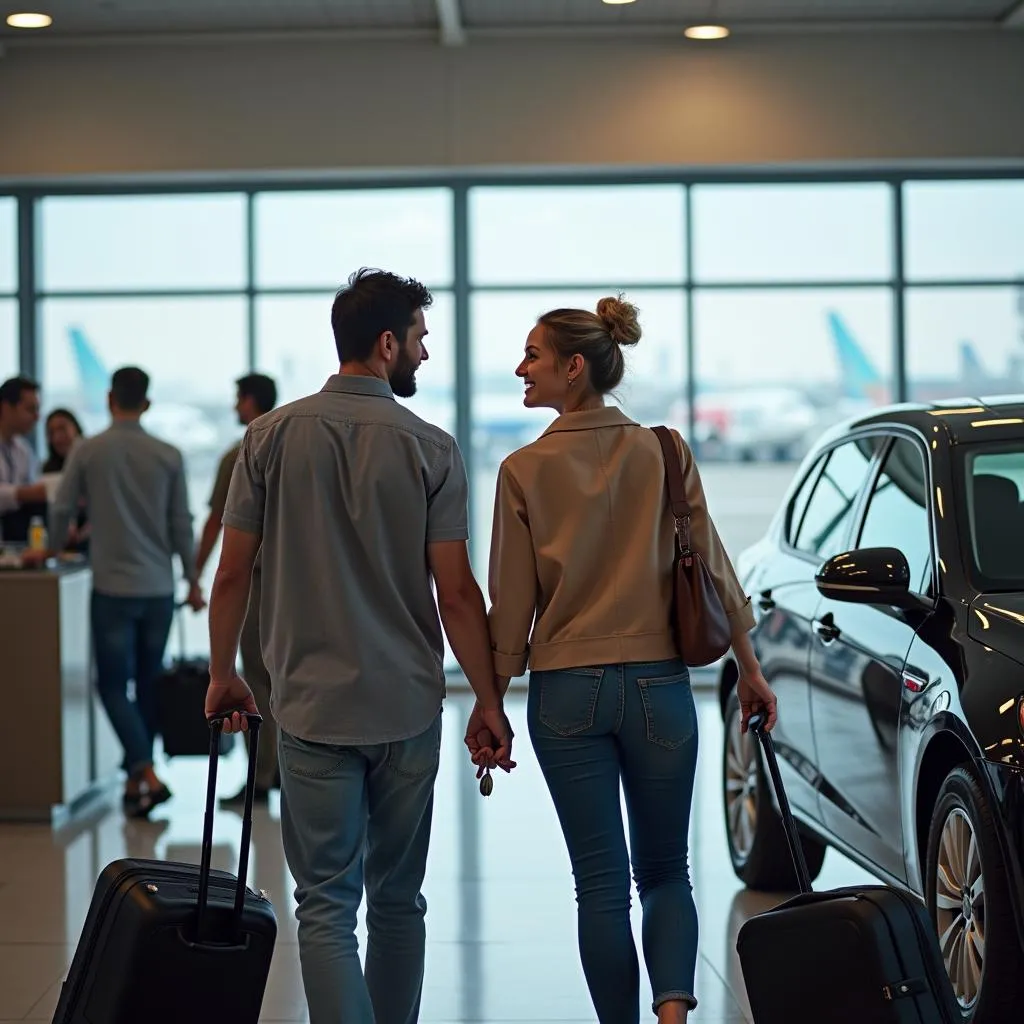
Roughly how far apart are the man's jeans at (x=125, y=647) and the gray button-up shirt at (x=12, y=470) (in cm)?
155

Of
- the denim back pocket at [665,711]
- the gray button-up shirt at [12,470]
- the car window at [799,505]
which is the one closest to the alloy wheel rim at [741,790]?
the car window at [799,505]

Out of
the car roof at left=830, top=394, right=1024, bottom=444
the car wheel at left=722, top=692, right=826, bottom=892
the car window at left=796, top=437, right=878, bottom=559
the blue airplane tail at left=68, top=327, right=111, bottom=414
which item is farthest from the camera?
the blue airplane tail at left=68, top=327, right=111, bottom=414

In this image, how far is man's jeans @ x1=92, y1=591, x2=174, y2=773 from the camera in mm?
6113

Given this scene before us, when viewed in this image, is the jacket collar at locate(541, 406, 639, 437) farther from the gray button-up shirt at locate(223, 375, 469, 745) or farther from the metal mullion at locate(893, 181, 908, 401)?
the metal mullion at locate(893, 181, 908, 401)

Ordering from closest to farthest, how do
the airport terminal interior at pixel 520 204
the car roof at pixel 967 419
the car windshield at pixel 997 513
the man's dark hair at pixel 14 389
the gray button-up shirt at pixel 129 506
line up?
the car windshield at pixel 997 513 → the car roof at pixel 967 419 → the gray button-up shirt at pixel 129 506 → the man's dark hair at pixel 14 389 → the airport terminal interior at pixel 520 204

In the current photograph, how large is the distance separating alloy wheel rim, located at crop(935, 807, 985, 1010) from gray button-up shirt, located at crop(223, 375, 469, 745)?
108 cm

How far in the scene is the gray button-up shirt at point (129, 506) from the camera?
239 inches

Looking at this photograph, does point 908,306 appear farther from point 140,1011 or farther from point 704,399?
point 140,1011

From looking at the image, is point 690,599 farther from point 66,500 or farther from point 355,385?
point 66,500

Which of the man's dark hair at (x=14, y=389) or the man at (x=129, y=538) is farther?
the man's dark hair at (x=14, y=389)

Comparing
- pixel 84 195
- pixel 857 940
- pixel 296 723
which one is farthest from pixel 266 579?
pixel 84 195

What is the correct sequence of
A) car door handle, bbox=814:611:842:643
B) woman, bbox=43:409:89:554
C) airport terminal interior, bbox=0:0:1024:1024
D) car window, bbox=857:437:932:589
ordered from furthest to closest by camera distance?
1. airport terminal interior, bbox=0:0:1024:1024
2. woman, bbox=43:409:89:554
3. car door handle, bbox=814:611:842:643
4. car window, bbox=857:437:932:589

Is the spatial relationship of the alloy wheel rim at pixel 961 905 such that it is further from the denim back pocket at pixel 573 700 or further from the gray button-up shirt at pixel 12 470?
the gray button-up shirt at pixel 12 470

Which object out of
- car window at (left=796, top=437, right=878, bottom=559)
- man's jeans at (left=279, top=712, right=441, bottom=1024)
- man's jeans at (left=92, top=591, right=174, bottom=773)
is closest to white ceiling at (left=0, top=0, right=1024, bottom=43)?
man's jeans at (left=92, top=591, right=174, bottom=773)
